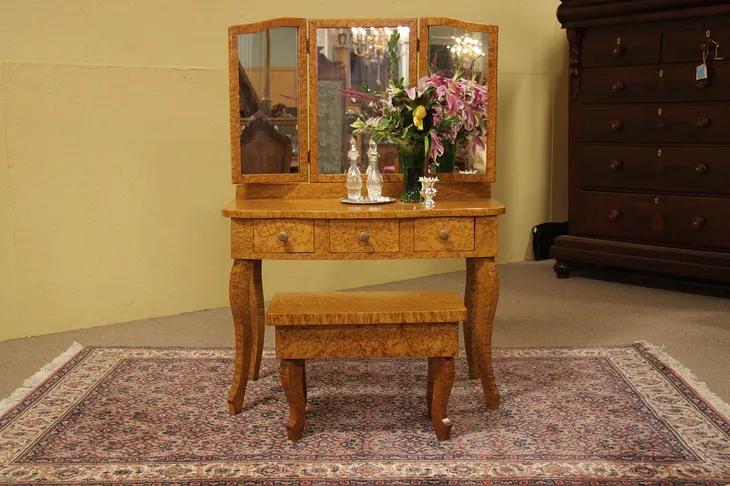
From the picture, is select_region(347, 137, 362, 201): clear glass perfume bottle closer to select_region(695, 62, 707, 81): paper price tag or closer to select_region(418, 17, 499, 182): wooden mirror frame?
select_region(418, 17, 499, 182): wooden mirror frame

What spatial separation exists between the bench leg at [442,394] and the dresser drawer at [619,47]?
3.00 meters

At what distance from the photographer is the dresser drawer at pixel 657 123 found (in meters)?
5.00

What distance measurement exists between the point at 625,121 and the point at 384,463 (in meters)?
3.29

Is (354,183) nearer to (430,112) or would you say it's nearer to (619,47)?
(430,112)

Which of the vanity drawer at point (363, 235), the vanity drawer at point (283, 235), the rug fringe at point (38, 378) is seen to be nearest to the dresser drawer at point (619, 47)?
the vanity drawer at point (363, 235)

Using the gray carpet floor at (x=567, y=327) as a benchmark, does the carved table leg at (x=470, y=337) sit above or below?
above

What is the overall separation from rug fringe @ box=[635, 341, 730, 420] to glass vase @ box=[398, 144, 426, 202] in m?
1.36

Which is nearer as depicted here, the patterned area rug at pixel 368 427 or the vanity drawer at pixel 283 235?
the patterned area rug at pixel 368 427

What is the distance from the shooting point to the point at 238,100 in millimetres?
3533

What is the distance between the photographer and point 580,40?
555 cm

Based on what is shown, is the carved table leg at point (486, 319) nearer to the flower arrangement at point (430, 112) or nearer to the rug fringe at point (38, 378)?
the flower arrangement at point (430, 112)

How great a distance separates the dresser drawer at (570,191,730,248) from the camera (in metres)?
5.06

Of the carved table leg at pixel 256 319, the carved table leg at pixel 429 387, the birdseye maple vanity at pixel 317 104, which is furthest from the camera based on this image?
the carved table leg at pixel 256 319

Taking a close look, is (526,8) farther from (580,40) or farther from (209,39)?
(209,39)
